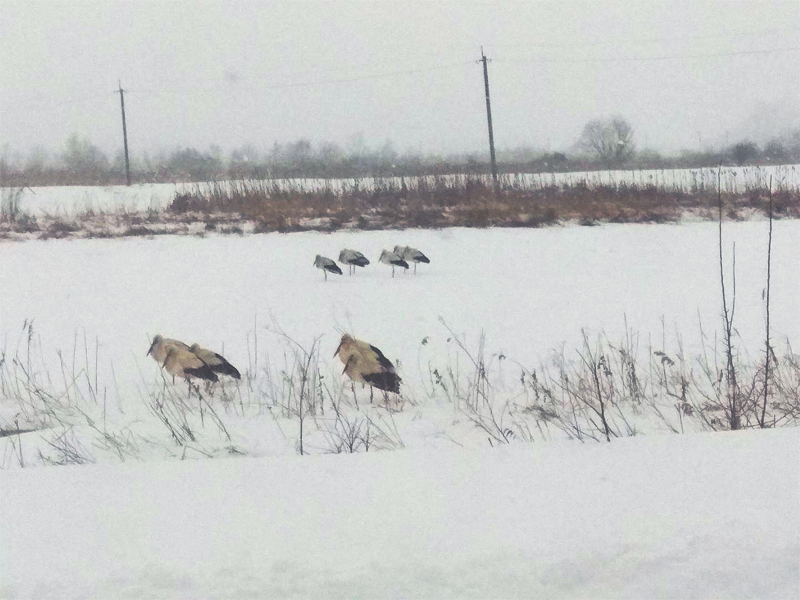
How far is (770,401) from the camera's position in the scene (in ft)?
14.7

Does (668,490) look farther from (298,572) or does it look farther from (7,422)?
(7,422)

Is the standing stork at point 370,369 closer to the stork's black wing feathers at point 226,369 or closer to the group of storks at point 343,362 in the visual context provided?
the group of storks at point 343,362

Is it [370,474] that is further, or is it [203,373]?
[203,373]

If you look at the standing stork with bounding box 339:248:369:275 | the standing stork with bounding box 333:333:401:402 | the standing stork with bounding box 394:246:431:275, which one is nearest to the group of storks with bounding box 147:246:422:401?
the standing stork with bounding box 333:333:401:402

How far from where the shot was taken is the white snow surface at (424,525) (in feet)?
7.58

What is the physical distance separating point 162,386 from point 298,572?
3333 mm

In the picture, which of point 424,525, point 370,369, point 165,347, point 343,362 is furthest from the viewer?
point 165,347

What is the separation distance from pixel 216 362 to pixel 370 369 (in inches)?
42.8

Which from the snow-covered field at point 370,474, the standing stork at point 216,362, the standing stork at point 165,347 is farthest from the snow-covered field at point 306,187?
the standing stork at point 216,362

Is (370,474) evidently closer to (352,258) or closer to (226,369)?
(226,369)

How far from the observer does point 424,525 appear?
2551mm

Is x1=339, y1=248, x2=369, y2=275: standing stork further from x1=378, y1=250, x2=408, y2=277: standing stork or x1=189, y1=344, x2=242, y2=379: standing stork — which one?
x1=189, y1=344, x2=242, y2=379: standing stork

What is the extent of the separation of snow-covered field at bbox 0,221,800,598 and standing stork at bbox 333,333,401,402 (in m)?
0.16

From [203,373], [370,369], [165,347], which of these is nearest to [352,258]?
[165,347]
